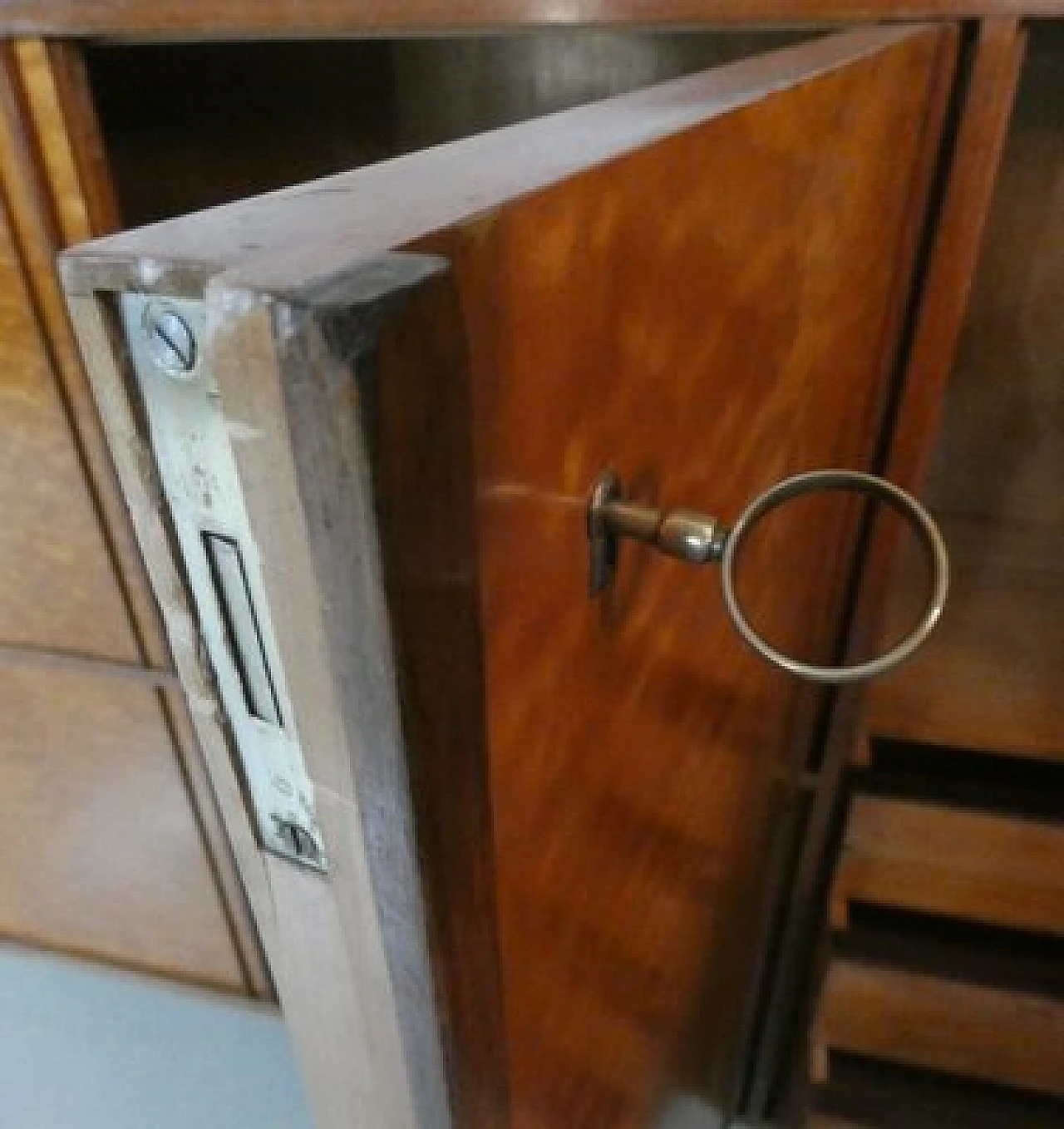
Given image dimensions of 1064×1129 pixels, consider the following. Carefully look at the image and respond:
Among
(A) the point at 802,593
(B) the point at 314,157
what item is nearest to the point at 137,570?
(B) the point at 314,157

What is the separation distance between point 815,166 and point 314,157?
23.1 inches

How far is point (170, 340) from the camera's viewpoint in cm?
21

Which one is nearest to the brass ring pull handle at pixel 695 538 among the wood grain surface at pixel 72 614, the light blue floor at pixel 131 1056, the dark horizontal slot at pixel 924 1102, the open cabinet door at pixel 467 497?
the open cabinet door at pixel 467 497

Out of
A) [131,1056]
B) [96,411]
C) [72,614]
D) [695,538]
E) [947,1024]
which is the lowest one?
[131,1056]

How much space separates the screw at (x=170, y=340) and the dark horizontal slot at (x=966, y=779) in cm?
70

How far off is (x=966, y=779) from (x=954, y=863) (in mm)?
70

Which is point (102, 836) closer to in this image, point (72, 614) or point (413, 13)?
point (72, 614)

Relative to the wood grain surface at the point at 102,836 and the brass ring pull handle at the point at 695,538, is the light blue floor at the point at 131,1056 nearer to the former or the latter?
the wood grain surface at the point at 102,836

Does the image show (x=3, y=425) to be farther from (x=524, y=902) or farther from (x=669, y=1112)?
(x=669, y=1112)

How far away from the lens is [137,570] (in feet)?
2.51

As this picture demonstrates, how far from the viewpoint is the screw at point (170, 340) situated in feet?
0.66

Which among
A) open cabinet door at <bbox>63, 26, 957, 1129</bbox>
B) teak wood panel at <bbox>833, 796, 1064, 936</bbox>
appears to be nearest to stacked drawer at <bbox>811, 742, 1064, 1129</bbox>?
teak wood panel at <bbox>833, 796, 1064, 936</bbox>

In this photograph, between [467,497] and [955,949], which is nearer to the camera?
[467,497]

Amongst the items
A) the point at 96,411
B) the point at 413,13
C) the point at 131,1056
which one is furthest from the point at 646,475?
the point at 131,1056
